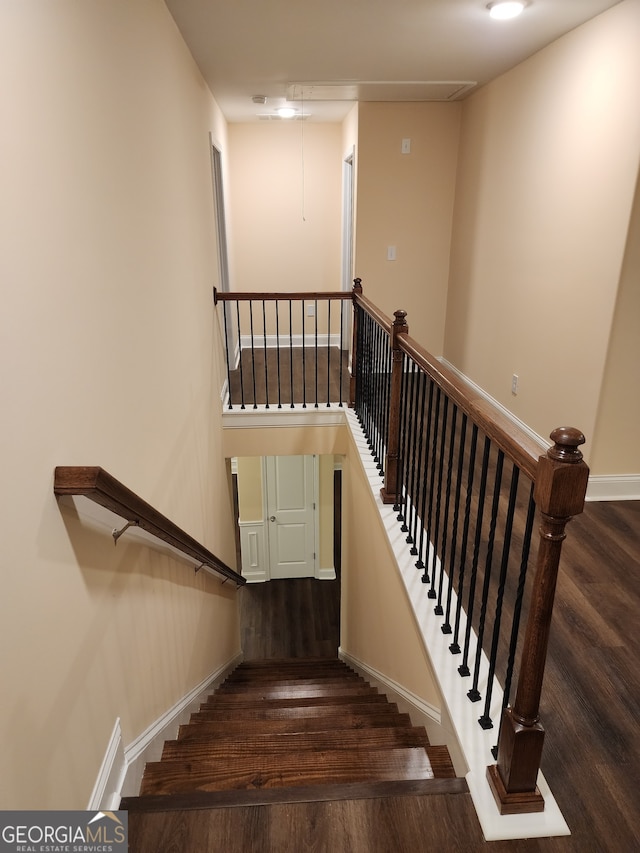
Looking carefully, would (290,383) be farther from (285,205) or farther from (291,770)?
(291,770)

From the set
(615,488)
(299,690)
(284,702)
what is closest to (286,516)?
(299,690)

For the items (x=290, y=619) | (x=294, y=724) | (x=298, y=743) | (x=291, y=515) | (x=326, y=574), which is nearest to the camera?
(x=298, y=743)

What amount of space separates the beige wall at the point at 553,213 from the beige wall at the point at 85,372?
2.13 metres

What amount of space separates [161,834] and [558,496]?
1.28m

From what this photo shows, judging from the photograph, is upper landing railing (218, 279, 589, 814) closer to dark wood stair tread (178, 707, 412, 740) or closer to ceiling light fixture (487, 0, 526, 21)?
dark wood stair tread (178, 707, 412, 740)

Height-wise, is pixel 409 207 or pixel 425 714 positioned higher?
pixel 409 207

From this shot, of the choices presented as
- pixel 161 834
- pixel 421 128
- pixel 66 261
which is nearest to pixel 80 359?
pixel 66 261

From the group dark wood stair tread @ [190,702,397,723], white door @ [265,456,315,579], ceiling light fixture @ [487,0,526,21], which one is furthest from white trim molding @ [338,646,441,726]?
ceiling light fixture @ [487,0,526,21]

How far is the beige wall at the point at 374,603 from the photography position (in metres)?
2.39

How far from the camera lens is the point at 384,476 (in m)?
3.21

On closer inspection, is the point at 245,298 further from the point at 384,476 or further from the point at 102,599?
the point at 102,599

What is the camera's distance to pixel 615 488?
3.22 metres

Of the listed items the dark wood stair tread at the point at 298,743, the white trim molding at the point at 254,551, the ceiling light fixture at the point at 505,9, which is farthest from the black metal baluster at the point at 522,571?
the white trim molding at the point at 254,551

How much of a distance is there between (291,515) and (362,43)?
5142 mm
